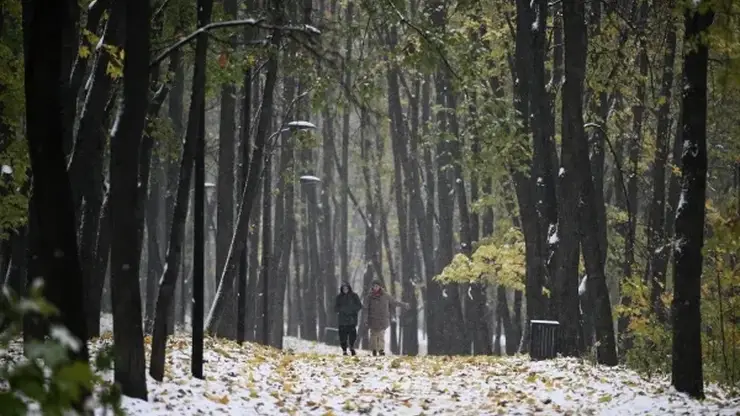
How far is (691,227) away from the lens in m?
12.5

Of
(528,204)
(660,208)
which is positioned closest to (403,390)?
(528,204)

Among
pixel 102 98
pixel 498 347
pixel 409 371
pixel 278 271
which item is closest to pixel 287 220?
pixel 278 271

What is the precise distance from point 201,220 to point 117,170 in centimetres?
306

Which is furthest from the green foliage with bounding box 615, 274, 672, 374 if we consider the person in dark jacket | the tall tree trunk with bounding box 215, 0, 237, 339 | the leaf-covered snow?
the tall tree trunk with bounding box 215, 0, 237, 339

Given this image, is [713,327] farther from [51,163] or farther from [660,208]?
[51,163]

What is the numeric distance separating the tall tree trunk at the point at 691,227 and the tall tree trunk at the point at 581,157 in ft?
15.1

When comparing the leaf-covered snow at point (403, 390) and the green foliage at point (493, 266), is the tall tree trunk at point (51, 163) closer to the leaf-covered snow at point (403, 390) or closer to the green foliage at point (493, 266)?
the leaf-covered snow at point (403, 390)

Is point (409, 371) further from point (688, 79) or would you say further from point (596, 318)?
point (688, 79)

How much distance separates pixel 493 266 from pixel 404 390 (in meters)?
12.9

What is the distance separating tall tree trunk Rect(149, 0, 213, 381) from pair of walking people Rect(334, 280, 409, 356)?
38.0 feet

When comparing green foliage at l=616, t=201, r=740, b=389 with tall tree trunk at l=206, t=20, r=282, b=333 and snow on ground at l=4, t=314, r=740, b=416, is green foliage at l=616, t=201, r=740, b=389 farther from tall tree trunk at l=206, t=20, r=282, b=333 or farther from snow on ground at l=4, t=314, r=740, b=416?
tall tree trunk at l=206, t=20, r=282, b=333

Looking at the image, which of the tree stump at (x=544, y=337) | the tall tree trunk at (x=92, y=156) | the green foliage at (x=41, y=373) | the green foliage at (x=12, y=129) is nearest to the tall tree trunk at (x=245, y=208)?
the green foliage at (x=12, y=129)

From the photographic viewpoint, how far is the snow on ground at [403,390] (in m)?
12.1

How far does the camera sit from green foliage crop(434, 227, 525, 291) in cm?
2725
